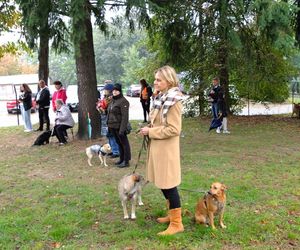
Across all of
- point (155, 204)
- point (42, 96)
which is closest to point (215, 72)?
point (42, 96)

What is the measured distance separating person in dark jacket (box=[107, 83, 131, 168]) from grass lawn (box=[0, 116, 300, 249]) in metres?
0.38

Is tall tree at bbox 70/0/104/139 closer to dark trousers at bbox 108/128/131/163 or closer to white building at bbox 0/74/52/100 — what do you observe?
dark trousers at bbox 108/128/131/163

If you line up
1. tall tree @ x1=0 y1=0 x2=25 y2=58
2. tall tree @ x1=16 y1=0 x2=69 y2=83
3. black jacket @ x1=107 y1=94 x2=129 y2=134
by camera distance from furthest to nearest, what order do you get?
tall tree @ x1=0 y1=0 x2=25 y2=58
tall tree @ x1=16 y1=0 x2=69 y2=83
black jacket @ x1=107 y1=94 x2=129 y2=134

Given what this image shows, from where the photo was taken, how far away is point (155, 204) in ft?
17.5

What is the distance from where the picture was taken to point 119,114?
24.4 feet

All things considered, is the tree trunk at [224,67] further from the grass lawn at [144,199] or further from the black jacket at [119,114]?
the black jacket at [119,114]

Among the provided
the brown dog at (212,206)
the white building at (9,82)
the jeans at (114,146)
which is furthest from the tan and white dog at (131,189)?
the white building at (9,82)

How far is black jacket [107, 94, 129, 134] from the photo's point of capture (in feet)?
23.9

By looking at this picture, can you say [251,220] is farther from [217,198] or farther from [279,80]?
[279,80]

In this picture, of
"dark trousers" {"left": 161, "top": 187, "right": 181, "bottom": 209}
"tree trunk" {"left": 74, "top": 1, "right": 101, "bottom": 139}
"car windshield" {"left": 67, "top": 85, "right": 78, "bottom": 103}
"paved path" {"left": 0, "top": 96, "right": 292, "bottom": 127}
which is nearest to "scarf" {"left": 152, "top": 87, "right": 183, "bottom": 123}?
"dark trousers" {"left": 161, "top": 187, "right": 181, "bottom": 209}

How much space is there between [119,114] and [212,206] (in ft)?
11.5

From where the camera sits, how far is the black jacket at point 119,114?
728 centimetres

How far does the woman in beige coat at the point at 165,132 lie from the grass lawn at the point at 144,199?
0.66m

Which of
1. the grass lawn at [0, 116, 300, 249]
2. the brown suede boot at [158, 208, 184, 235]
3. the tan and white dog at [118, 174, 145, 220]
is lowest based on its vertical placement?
the grass lawn at [0, 116, 300, 249]
